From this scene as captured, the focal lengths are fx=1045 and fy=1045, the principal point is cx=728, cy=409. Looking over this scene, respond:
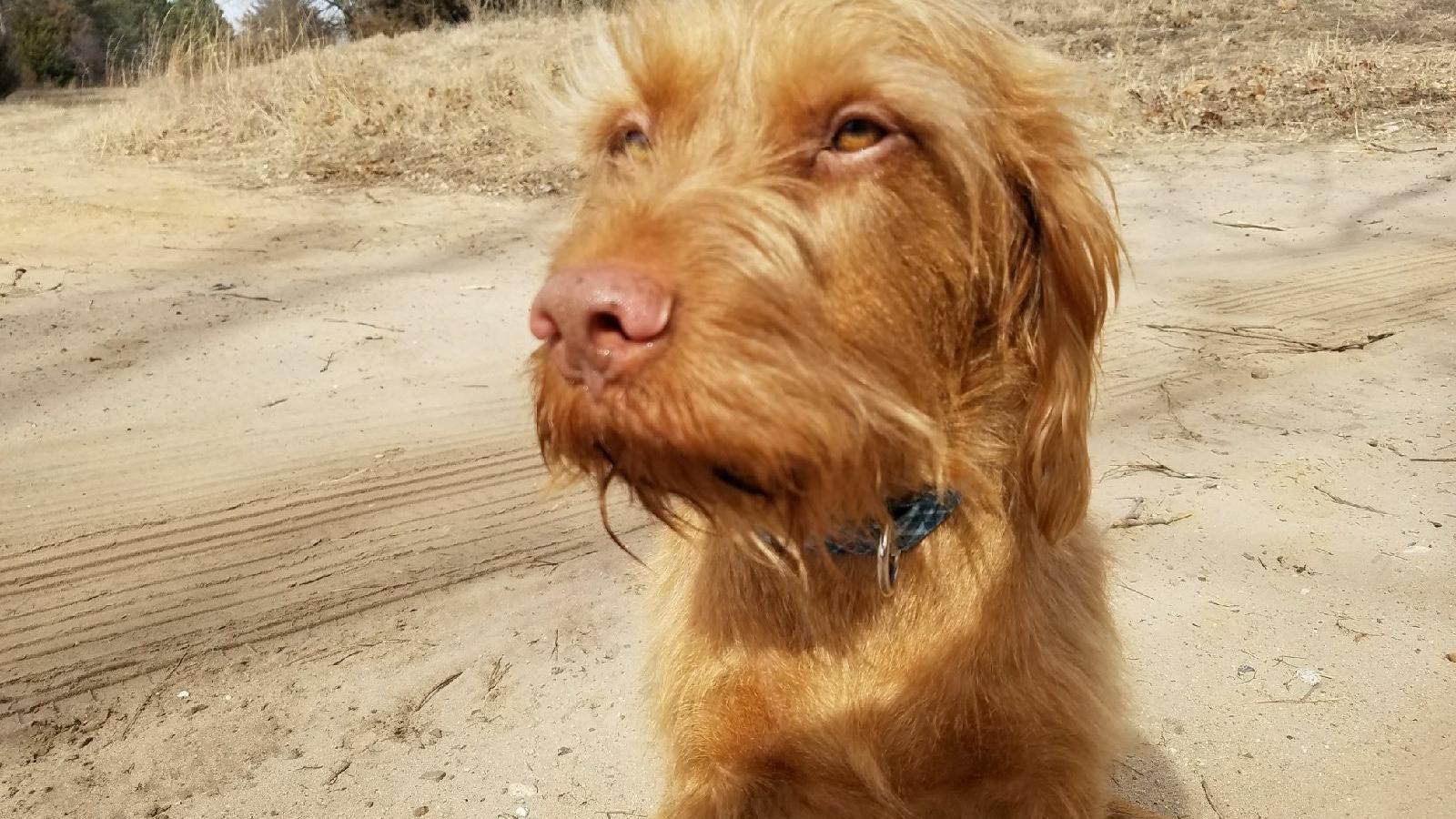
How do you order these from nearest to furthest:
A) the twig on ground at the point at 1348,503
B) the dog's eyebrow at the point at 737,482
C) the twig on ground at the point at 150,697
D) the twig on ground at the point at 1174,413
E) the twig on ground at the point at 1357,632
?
the dog's eyebrow at the point at 737,482 < the twig on ground at the point at 150,697 < the twig on ground at the point at 1357,632 < the twig on ground at the point at 1348,503 < the twig on ground at the point at 1174,413

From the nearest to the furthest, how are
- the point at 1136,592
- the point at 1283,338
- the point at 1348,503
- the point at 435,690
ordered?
the point at 435,690
the point at 1136,592
the point at 1348,503
the point at 1283,338

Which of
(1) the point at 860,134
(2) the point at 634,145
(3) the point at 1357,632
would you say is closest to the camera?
(1) the point at 860,134

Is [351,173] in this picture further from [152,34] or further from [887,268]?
[887,268]

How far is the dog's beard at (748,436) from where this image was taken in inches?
61.5

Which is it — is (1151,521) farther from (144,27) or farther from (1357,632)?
(144,27)

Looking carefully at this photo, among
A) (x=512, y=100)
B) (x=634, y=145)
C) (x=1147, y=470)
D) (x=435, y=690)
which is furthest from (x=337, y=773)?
(x=512, y=100)

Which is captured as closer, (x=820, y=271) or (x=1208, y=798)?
(x=820, y=271)

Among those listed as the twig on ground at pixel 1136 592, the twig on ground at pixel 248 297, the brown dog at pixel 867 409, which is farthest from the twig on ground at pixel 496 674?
the twig on ground at pixel 248 297

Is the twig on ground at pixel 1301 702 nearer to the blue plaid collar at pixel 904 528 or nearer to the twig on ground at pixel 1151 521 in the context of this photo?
the twig on ground at pixel 1151 521

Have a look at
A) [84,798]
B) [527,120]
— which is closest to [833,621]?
[527,120]

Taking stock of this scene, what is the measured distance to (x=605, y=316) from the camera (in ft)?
5.00

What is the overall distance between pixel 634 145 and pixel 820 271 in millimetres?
634

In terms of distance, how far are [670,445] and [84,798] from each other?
7.11ft

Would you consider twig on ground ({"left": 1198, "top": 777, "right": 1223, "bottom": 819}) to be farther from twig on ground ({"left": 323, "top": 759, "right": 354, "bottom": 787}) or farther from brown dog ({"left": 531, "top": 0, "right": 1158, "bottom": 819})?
twig on ground ({"left": 323, "top": 759, "right": 354, "bottom": 787})
